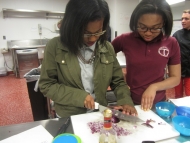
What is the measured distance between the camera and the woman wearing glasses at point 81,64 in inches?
30.5

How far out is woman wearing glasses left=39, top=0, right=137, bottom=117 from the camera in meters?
0.77

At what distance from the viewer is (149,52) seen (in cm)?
104

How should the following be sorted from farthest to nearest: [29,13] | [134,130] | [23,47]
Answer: [29,13]
[23,47]
[134,130]

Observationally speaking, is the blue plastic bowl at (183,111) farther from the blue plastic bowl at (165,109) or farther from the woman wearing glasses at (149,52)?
the woman wearing glasses at (149,52)

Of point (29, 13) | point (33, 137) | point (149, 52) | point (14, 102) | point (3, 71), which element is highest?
point (29, 13)

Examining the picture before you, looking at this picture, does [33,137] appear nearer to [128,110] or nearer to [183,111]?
[128,110]

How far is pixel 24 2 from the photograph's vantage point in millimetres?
4449

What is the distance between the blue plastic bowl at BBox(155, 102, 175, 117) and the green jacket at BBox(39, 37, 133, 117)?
6.3 inches

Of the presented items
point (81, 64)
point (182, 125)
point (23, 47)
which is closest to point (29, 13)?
point (23, 47)

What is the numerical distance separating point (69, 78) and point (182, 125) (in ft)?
2.03

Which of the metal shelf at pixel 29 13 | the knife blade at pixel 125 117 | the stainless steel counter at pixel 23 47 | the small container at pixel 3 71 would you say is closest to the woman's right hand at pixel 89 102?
the knife blade at pixel 125 117

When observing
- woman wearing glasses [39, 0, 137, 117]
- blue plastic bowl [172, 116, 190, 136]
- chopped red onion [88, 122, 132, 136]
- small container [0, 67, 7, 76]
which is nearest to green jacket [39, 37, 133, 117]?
woman wearing glasses [39, 0, 137, 117]

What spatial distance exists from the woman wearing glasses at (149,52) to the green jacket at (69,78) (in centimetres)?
15

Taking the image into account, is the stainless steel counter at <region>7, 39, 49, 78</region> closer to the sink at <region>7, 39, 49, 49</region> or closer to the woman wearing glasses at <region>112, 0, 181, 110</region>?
the sink at <region>7, 39, 49, 49</region>
